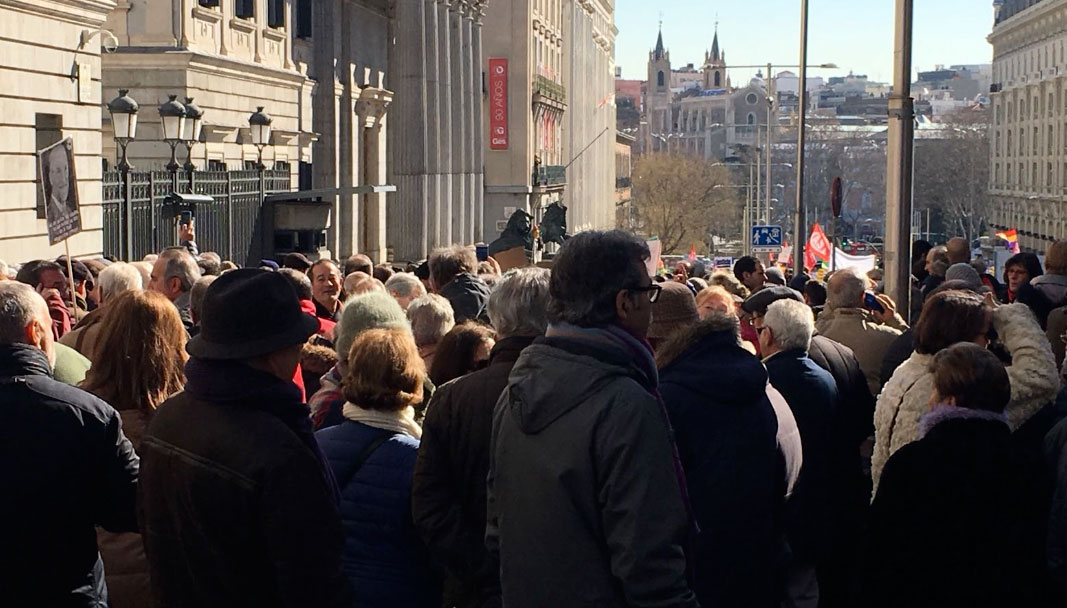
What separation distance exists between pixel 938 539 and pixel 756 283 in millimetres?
7992

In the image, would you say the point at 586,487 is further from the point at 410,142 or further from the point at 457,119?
the point at 457,119

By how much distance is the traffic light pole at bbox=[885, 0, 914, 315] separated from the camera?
41.5ft

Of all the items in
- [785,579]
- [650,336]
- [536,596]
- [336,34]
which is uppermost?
[336,34]

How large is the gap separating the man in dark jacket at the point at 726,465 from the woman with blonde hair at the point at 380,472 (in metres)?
0.86

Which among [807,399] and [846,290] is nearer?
[807,399]

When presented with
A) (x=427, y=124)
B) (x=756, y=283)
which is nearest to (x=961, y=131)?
(x=427, y=124)

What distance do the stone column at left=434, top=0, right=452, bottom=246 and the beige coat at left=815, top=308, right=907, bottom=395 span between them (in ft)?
104

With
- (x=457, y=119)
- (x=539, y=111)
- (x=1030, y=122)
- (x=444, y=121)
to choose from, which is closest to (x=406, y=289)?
(x=444, y=121)

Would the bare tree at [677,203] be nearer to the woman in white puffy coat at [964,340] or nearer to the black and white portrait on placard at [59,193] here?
the black and white portrait on placard at [59,193]

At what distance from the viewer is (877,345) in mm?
9383

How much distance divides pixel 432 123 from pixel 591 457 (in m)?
36.4

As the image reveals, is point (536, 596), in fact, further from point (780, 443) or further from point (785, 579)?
point (785, 579)

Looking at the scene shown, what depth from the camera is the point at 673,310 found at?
623 centimetres

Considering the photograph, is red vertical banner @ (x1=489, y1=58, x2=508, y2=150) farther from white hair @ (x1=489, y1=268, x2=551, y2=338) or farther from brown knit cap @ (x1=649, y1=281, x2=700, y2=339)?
white hair @ (x1=489, y1=268, x2=551, y2=338)
